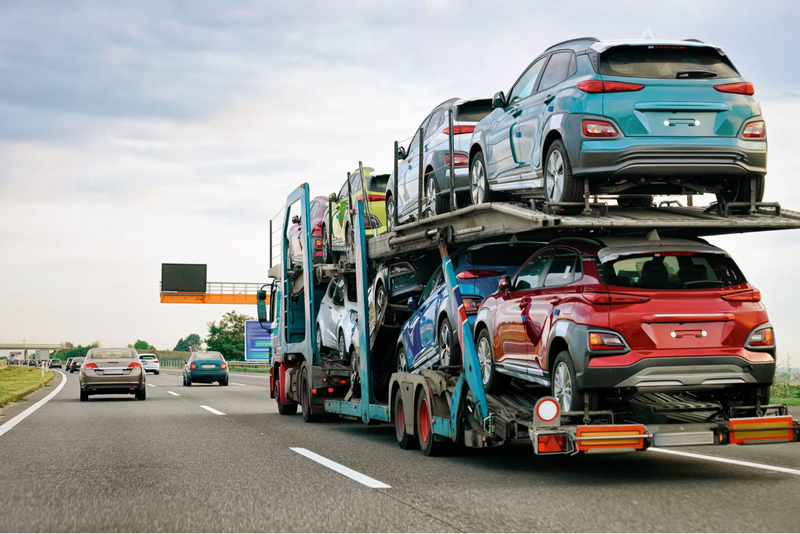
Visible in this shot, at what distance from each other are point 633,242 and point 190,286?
5722cm

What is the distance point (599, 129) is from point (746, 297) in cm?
189

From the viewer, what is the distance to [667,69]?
347 inches

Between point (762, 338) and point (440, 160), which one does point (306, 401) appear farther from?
point (762, 338)

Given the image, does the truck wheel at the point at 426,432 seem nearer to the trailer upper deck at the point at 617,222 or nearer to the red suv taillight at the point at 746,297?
the trailer upper deck at the point at 617,222

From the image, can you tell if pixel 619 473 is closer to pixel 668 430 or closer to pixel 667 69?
pixel 668 430

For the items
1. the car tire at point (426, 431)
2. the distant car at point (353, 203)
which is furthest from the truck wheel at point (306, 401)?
the car tire at point (426, 431)

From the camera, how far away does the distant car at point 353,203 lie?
1482cm

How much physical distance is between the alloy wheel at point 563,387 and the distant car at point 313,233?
29.8ft

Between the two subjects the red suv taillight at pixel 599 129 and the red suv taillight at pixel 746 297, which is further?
the red suv taillight at pixel 599 129

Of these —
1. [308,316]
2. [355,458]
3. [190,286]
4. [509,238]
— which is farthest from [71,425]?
[190,286]

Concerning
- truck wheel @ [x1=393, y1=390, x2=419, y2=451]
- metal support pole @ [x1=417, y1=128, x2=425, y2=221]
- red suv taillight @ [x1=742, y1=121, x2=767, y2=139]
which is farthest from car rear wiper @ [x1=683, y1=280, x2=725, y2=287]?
truck wheel @ [x1=393, y1=390, x2=419, y2=451]

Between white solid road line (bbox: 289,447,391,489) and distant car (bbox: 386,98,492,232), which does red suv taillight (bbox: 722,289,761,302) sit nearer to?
white solid road line (bbox: 289,447,391,489)

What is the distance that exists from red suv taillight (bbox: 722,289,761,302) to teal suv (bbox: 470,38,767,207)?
102cm

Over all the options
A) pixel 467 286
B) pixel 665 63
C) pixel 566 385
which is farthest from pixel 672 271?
pixel 467 286
